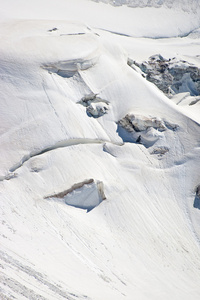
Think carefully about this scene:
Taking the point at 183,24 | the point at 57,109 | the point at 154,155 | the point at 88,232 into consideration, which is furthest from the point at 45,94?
the point at 183,24

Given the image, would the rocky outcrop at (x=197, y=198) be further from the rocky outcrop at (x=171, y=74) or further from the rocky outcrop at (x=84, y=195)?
the rocky outcrop at (x=171, y=74)

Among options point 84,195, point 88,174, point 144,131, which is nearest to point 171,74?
point 144,131

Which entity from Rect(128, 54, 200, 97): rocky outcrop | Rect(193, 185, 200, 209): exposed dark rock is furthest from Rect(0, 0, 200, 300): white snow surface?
Rect(128, 54, 200, 97): rocky outcrop

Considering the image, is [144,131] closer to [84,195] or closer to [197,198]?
[197,198]

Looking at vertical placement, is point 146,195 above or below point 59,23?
below

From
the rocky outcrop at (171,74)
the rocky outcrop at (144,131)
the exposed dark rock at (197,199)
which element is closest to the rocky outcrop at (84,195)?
the rocky outcrop at (144,131)

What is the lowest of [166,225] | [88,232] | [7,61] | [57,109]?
[166,225]

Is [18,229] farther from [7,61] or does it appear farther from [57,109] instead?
[7,61]
